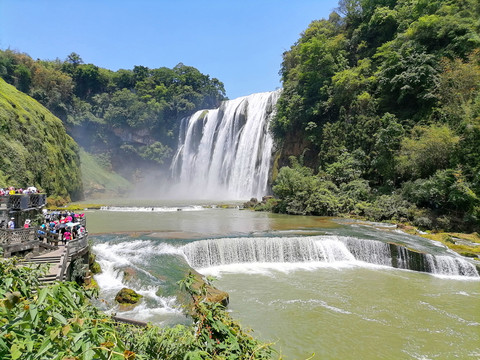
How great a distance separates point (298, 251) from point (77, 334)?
14.3 metres

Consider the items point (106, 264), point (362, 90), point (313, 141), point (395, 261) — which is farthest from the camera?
point (313, 141)

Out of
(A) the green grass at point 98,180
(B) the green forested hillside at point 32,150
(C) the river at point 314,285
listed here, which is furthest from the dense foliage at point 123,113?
(C) the river at point 314,285

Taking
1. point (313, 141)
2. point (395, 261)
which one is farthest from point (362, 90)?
point (395, 261)

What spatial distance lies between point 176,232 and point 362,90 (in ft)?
76.9

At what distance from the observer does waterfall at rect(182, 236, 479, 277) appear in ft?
46.3

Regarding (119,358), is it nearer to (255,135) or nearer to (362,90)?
(362,90)

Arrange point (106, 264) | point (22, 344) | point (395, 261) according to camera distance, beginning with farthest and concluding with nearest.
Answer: point (395, 261) → point (106, 264) → point (22, 344)

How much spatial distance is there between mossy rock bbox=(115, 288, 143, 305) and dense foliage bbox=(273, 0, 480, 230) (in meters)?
17.9

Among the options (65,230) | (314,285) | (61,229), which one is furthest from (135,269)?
(314,285)

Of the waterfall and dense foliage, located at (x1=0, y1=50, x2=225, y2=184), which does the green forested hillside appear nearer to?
the waterfall

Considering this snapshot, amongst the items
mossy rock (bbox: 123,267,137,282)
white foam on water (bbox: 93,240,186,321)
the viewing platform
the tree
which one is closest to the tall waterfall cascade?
the tree

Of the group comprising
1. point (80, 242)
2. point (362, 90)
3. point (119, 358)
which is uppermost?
point (362, 90)

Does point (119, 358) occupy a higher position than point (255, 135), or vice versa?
point (255, 135)

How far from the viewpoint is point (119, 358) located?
4.99 feet
